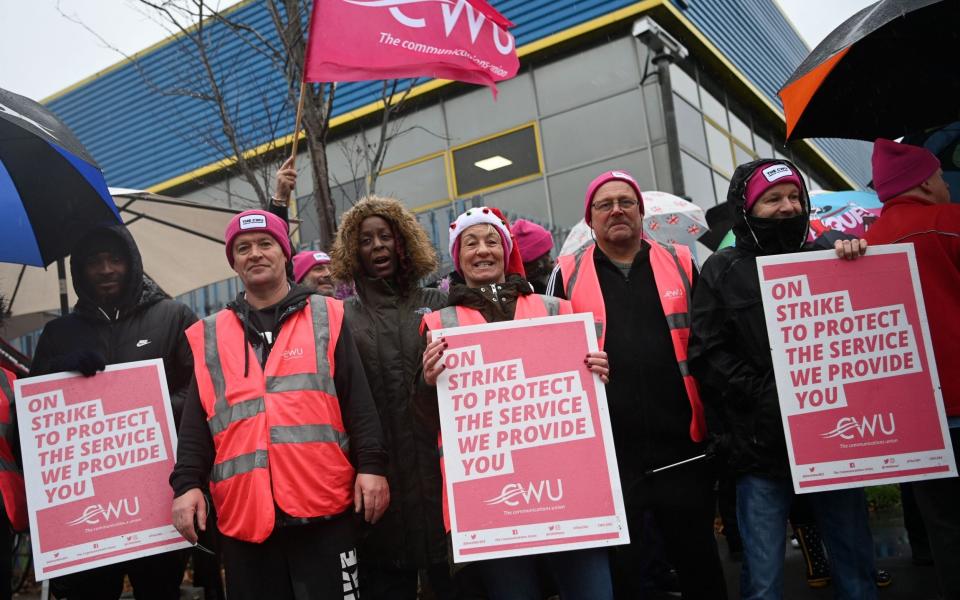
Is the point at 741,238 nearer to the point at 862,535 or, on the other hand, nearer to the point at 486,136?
the point at 862,535

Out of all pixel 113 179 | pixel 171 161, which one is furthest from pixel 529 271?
pixel 113 179

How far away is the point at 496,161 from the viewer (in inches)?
543

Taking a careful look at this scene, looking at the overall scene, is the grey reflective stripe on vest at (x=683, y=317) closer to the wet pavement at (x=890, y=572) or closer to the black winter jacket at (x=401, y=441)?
the black winter jacket at (x=401, y=441)

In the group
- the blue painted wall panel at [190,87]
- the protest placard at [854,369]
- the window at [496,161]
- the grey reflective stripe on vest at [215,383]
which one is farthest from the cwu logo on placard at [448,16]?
the window at [496,161]

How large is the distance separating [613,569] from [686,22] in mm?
11633

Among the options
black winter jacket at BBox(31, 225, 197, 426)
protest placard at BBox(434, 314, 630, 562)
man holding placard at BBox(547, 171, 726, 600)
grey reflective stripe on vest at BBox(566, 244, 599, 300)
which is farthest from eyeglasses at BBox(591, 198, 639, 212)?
black winter jacket at BBox(31, 225, 197, 426)

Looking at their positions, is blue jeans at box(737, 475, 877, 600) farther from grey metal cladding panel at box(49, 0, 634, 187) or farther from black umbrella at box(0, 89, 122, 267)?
grey metal cladding panel at box(49, 0, 634, 187)

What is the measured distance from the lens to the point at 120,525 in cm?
305

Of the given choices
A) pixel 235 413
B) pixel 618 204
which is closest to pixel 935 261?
pixel 618 204

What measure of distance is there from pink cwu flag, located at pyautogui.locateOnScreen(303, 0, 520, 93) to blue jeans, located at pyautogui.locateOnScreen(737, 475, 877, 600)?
2.64 metres

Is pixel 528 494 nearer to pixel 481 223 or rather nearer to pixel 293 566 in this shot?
pixel 293 566

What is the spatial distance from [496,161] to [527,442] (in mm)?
11387

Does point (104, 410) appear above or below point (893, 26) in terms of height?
below

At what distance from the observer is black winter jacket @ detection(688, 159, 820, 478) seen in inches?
119
